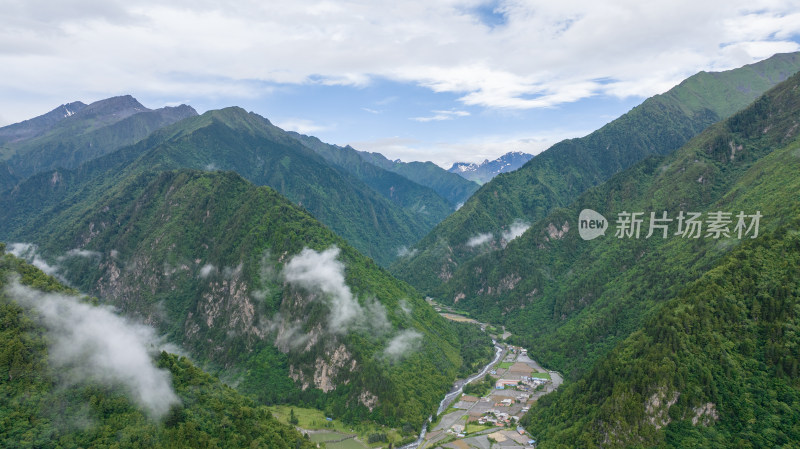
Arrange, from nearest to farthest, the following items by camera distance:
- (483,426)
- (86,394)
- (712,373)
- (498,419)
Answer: (86,394)
(712,373)
(483,426)
(498,419)

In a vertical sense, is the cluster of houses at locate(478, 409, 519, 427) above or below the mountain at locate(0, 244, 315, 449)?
below

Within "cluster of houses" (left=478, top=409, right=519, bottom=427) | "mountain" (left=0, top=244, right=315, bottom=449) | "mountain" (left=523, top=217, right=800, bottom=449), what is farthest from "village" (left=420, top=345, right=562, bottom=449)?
"mountain" (left=0, top=244, right=315, bottom=449)

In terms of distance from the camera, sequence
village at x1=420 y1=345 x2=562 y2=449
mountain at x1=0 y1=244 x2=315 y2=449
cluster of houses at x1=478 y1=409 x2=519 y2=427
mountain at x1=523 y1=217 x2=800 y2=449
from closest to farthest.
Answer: mountain at x1=0 y1=244 x2=315 y2=449 < mountain at x1=523 y1=217 x2=800 y2=449 < village at x1=420 y1=345 x2=562 y2=449 < cluster of houses at x1=478 y1=409 x2=519 y2=427

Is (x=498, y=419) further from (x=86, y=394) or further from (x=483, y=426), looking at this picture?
(x=86, y=394)

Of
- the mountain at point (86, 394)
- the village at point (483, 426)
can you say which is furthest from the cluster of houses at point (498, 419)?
the mountain at point (86, 394)

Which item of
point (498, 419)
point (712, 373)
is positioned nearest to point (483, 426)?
point (498, 419)

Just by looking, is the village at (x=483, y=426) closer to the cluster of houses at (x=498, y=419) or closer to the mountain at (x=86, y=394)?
the cluster of houses at (x=498, y=419)

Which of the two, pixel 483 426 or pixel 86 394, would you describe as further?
pixel 483 426

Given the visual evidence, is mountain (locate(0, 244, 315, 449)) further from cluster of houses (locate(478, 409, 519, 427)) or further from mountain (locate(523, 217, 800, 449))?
mountain (locate(523, 217, 800, 449))

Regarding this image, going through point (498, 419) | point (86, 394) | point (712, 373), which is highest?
point (86, 394)
